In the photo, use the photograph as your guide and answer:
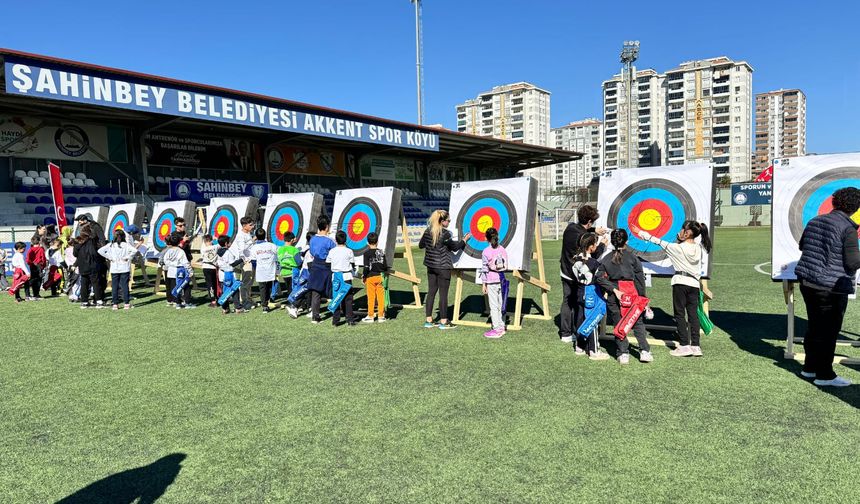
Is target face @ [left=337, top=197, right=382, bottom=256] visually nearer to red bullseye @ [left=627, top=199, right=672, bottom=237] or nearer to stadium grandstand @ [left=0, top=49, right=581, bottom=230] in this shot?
red bullseye @ [left=627, top=199, right=672, bottom=237]

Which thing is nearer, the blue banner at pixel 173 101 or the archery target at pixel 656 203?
the archery target at pixel 656 203

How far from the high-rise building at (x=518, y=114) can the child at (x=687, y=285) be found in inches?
4803

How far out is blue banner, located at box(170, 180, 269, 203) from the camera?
2328 centimetres

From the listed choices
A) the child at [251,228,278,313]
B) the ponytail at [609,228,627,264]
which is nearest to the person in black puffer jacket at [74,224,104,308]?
the child at [251,228,278,313]

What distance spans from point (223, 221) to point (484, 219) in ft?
23.9

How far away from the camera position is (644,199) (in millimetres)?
7246

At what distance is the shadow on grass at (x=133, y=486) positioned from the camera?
3074mm

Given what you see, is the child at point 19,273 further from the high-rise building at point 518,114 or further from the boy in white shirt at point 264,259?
the high-rise building at point 518,114

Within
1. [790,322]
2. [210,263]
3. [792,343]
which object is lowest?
[792,343]

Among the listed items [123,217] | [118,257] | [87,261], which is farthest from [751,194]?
[87,261]

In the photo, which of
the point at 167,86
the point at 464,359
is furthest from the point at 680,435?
the point at 167,86

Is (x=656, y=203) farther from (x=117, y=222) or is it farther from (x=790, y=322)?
(x=117, y=222)

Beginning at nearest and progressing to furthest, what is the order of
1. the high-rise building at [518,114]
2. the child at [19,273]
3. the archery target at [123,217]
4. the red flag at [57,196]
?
the child at [19,273] → the red flag at [57,196] → the archery target at [123,217] → the high-rise building at [518,114]

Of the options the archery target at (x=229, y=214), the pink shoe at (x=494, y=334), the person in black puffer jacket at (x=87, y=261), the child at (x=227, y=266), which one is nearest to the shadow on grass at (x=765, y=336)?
the pink shoe at (x=494, y=334)
